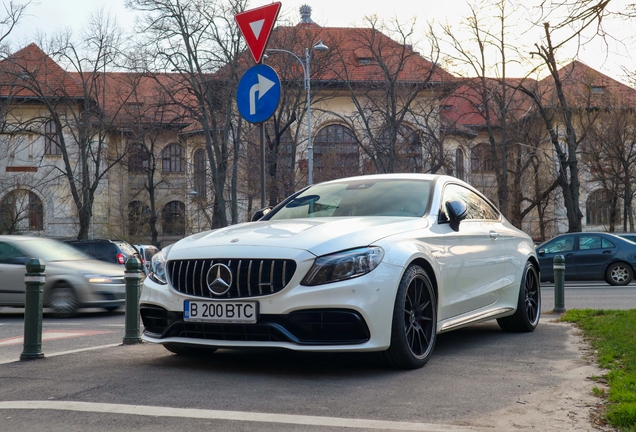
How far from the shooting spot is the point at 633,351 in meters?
6.69

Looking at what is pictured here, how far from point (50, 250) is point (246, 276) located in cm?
1062

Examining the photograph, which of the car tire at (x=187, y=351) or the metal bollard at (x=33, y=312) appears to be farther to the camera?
the metal bollard at (x=33, y=312)

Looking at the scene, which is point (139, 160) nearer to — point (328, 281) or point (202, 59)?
point (202, 59)

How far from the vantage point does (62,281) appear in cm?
1462

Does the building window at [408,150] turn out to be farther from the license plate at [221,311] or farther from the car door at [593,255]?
the license plate at [221,311]

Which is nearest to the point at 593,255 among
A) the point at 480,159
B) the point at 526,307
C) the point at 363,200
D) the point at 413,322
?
the point at 526,307

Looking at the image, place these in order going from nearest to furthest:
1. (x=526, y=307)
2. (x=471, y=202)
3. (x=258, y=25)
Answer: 1. (x=471, y=202)
2. (x=526, y=307)
3. (x=258, y=25)

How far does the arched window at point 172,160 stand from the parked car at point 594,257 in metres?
46.3

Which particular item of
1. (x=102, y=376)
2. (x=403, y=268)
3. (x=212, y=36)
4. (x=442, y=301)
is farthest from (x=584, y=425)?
(x=212, y=36)

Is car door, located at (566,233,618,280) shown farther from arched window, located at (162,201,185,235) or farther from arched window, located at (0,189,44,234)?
arched window, located at (162,201,185,235)

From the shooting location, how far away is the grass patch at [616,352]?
451 cm

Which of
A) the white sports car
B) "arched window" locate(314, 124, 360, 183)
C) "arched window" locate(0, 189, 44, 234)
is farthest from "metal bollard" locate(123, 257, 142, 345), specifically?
"arched window" locate(314, 124, 360, 183)

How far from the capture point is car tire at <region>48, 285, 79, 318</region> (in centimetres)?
1457

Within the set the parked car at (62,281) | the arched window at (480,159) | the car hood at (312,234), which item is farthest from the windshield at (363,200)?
the arched window at (480,159)
